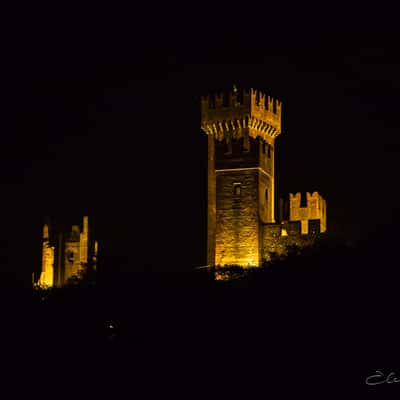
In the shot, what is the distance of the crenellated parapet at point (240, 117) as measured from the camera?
55844 mm

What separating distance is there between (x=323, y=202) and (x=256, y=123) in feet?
14.9

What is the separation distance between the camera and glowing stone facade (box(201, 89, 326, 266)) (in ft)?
177

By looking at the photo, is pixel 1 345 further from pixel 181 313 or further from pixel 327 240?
pixel 327 240

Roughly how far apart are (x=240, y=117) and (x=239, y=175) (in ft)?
8.68

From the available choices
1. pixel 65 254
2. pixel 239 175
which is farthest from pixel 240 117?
pixel 65 254

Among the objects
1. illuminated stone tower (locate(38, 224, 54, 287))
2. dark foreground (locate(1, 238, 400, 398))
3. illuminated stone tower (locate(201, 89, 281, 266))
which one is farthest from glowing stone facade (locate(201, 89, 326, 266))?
illuminated stone tower (locate(38, 224, 54, 287))

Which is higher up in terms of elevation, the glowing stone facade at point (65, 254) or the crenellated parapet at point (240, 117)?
the crenellated parapet at point (240, 117)

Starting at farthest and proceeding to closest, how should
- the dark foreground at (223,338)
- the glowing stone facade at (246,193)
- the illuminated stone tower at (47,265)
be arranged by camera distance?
the illuminated stone tower at (47,265), the glowing stone facade at (246,193), the dark foreground at (223,338)

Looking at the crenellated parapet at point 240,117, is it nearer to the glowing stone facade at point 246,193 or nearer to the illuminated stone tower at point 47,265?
the glowing stone facade at point 246,193

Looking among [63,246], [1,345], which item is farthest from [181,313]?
[63,246]

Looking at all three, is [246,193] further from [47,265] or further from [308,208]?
[47,265]

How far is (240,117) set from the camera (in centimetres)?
5594

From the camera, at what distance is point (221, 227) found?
5472 centimetres

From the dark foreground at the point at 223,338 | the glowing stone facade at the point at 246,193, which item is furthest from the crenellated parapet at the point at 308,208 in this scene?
the dark foreground at the point at 223,338
